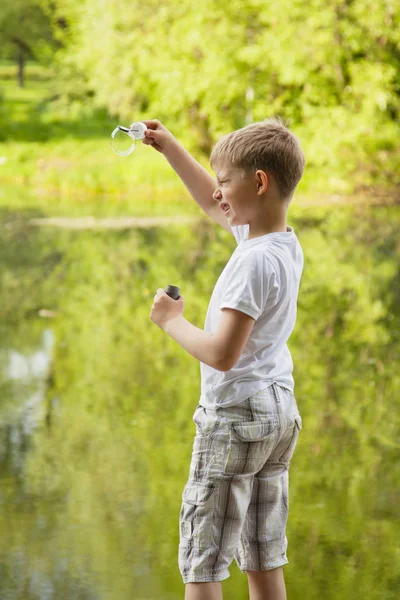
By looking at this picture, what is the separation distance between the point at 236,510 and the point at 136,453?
7.29 ft

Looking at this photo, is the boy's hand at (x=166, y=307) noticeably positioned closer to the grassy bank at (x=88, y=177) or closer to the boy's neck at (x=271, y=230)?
the boy's neck at (x=271, y=230)

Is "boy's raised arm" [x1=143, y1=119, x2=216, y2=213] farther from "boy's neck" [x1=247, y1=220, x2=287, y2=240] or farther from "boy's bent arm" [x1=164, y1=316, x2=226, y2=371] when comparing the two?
"boy's bent arm" [x1=164, y1=316, x2=226, y2=371]

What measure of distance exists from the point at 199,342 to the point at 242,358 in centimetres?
12

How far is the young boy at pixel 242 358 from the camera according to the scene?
7.04 ft

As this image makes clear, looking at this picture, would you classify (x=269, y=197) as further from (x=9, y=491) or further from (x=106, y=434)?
(x=106, y=434)

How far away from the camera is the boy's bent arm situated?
2.11m

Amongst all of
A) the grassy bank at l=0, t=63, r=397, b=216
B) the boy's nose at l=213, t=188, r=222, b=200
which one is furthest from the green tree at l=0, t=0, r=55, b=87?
the boy's nose at l=213, t=188, r=222, b=200

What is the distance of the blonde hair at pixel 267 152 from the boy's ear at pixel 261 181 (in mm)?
14

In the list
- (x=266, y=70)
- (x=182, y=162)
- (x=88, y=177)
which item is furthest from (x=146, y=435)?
(x=266, y=70)

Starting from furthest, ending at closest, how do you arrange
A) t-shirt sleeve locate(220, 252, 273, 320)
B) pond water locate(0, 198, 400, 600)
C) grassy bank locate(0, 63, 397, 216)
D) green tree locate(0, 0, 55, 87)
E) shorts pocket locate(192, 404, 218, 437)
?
green tree locate(0, 0, 55, 87) < grassy bank locate(0, 63, 397, 216) < pond water locate(0, 198, 400, 600) < shorts pocket locate(192, 404, 218, 437) < t-shirt sleeve locate(220, 252, 273, 320)

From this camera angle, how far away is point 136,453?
439 cm

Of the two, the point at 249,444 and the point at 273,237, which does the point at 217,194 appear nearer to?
the point at 273,237

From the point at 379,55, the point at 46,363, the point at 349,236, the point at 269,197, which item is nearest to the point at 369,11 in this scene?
the point at 379,55

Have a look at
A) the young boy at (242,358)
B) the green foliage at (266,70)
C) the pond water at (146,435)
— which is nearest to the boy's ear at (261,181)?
the young boy at (242,358)
